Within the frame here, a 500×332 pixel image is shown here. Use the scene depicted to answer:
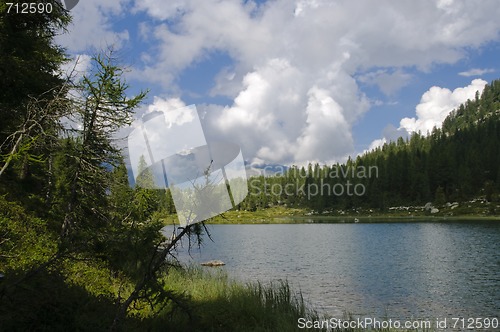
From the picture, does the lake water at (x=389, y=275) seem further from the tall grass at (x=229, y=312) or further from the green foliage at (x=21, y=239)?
the green foliage at (x=21, y=239)

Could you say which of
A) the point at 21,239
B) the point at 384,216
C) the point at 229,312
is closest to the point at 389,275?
the point at 229,312

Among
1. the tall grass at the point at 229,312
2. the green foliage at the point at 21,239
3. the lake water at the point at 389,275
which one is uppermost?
the green foliage at the point at 21,239

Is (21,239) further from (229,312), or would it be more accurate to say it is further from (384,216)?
(384,216)

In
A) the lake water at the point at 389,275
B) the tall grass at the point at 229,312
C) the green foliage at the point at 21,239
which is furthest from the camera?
the lake water at the point at 389,275

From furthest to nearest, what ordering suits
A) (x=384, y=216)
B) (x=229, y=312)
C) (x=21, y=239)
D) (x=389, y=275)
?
(x=384, y=216) < (x=389, y=275) < (x=229, y=312) < (x=21, y=239)

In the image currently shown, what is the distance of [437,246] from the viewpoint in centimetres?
4844

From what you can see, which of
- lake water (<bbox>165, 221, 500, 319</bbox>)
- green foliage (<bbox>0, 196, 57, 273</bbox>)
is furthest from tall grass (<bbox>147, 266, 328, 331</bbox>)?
green foliage (<bbox>0, 196, 57, 273</bbox>)

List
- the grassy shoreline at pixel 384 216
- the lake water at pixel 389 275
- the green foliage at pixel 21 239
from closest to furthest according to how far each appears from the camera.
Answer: the green foliage at pixel 21 239
the lake water at pixel 389 275
the grassy shoreline at pixel 384 216

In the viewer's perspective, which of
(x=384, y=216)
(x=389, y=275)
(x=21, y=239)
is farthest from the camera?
(x=384, y=216)

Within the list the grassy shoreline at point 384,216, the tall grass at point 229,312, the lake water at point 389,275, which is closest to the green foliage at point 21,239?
the tall grass at point 229,312

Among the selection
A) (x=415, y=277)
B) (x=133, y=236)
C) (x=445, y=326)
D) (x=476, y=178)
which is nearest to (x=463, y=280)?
(x=415, y=277)

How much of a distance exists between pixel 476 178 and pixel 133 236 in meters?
168

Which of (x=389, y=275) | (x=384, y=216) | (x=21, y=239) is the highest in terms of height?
(x=21, y=239)

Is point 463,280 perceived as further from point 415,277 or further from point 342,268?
point 342,268
